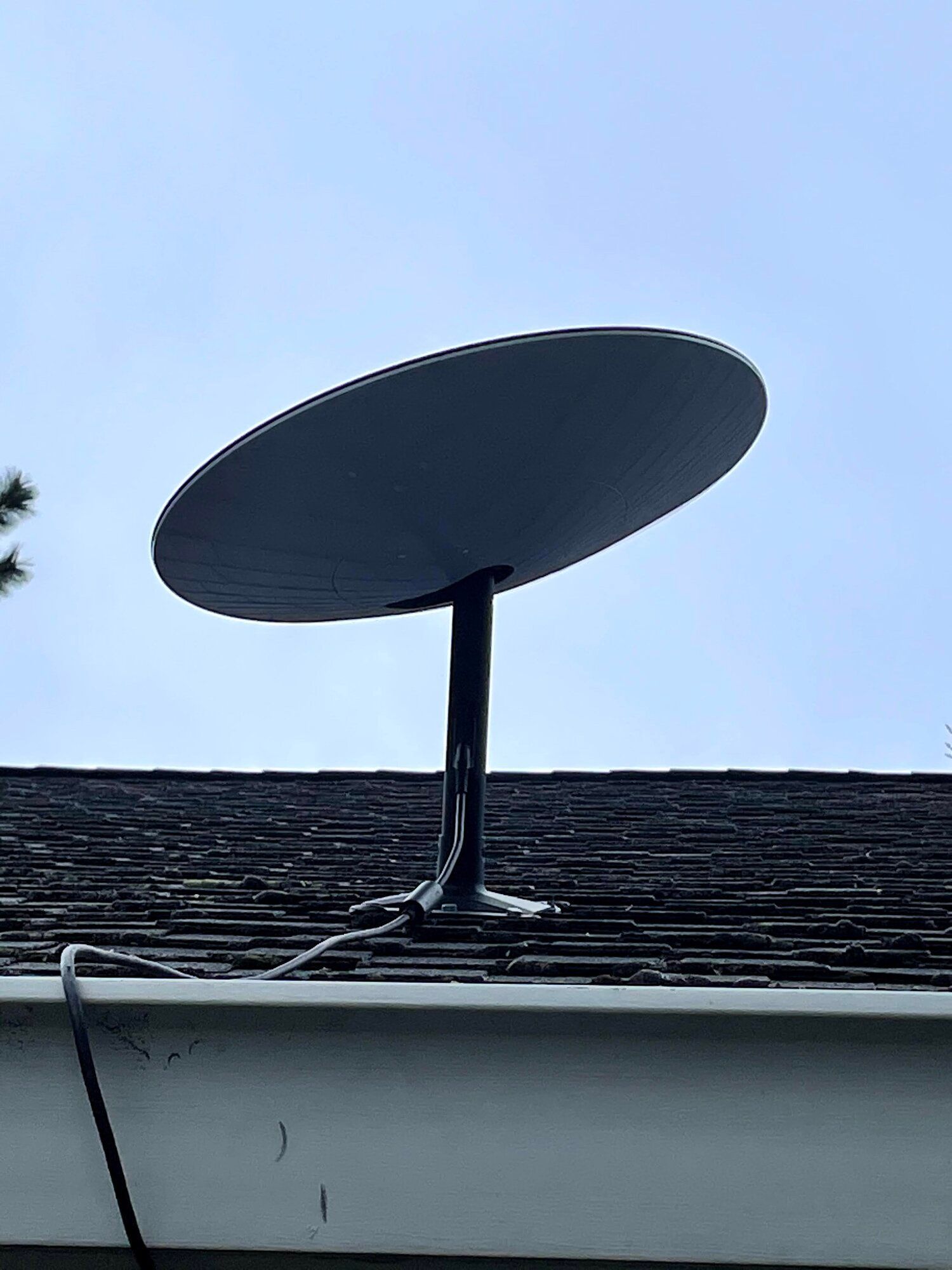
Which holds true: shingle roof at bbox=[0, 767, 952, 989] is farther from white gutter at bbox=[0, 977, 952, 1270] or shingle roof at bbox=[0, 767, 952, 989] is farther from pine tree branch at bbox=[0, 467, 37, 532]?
pine tree branch at bbox=[0, 467, 37, 532]

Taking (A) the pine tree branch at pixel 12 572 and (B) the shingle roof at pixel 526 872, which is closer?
(B) the shingle roof at pixel 526 872

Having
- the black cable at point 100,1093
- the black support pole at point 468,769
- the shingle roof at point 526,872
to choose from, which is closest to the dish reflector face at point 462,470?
the black support pole at point 468,769

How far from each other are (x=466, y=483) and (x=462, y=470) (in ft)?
0.14

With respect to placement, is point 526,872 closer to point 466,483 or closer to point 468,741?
point 468,741

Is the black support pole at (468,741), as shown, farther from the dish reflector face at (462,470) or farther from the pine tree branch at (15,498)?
the pine tree branch at (15,498)

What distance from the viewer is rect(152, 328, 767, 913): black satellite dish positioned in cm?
280

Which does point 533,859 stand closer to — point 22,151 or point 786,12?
point 786,12

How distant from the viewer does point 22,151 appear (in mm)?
23344

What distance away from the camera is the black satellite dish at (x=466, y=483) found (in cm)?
280

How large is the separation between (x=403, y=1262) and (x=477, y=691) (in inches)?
58.1

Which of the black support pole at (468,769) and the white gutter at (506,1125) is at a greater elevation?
the black support pole at (468,769)

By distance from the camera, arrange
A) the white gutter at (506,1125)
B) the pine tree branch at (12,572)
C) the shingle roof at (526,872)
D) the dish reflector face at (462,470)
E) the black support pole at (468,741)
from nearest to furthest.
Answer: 1. the white gutter at (506,1125)
2. the shingle roof at (526,872)
3. the dish reflector face at (462,470)
4. the black support pole at (468,741)
5. the pine tree branch at (12,572)

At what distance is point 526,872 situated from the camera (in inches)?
180

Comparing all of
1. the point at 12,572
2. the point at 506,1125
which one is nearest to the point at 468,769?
the point at 506,1125
